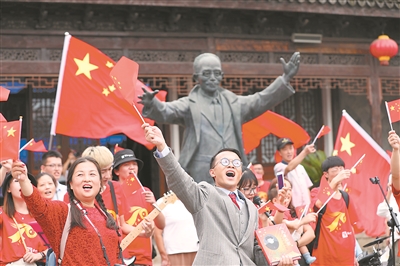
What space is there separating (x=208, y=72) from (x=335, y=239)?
78.7 inches

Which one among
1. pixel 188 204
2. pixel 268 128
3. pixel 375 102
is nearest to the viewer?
pixel 188 204

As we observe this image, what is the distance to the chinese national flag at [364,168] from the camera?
9250 millimetres

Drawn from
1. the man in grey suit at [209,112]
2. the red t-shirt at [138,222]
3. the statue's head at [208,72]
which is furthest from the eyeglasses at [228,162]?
the statue's head at [208,72]

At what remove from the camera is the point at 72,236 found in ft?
16.2

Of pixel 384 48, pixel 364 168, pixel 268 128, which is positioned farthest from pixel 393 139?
pixel 384 48

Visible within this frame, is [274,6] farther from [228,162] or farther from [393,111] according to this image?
[228,162]

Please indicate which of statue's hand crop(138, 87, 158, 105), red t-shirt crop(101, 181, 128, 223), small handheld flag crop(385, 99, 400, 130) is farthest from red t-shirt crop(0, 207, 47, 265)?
Result: small handheld flag crop(385, 99, 400, 130)

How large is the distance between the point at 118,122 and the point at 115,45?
1922 mm

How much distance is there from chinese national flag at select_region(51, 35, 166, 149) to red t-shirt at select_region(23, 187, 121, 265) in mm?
4115

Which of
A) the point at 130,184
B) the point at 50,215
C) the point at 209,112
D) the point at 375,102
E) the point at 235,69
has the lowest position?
the point at 50,215

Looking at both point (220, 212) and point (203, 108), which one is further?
point (203, 108)

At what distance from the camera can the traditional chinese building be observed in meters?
10.9

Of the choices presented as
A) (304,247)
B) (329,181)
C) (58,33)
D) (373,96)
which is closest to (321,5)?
(373,96)

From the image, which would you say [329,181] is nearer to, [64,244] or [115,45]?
[64,244]
